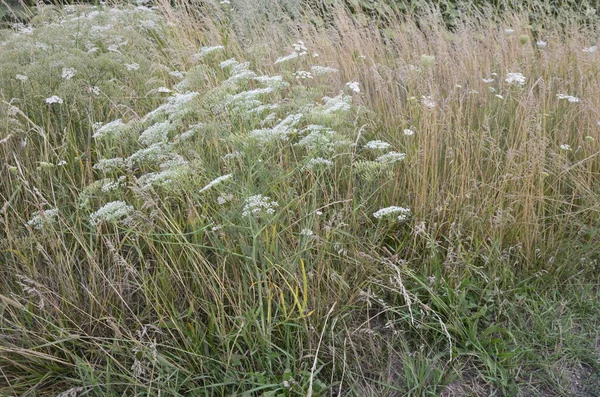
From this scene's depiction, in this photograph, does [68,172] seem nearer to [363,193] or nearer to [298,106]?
[298,106]

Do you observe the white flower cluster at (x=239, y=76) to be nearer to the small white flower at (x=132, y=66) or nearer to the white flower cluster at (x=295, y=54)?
the white flower cluster at (x=295, y=54)

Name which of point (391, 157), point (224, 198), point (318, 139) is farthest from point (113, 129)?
point (391, 157)

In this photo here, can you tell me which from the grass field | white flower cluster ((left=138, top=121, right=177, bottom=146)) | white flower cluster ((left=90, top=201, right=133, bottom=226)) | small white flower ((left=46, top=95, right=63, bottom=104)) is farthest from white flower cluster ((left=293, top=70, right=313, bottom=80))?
white flower cluster ((left=90, top=201, right=133, bottom=226))

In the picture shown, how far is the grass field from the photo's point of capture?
2285 mm

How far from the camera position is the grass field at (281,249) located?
2.29m

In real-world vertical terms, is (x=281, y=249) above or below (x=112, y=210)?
below

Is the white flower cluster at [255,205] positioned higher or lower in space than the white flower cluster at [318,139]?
lower

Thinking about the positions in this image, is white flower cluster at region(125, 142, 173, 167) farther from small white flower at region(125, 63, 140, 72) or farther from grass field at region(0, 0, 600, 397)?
small white flower at region(125, 63, 140, 72)

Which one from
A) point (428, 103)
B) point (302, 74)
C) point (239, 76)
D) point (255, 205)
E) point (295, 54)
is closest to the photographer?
point (255, 205)

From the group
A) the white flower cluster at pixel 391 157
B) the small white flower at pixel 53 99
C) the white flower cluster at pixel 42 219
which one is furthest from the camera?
the small white flower at pixel 53 99

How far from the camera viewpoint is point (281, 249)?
98.7 inches

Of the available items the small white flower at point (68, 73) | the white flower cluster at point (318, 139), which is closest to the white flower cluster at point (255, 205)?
the white flower cluster at point (318, 139)

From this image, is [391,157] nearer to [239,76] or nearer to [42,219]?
[239,76]

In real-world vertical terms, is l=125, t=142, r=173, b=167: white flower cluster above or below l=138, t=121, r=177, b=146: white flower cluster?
below
